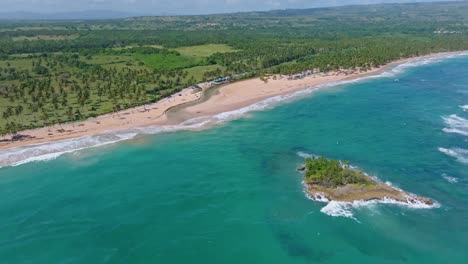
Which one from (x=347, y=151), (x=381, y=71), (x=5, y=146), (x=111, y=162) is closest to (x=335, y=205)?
(x=347, y=151)

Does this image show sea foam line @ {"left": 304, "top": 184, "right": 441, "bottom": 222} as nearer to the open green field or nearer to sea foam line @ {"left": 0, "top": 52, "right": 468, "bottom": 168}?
sea foam line @ {"left": 0, "top": 52, "right": 468, "bottom": 168}

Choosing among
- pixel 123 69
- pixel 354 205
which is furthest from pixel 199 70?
pixel 354 205

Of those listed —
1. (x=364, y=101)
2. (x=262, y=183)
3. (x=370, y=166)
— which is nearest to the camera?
(x=262, y=183)

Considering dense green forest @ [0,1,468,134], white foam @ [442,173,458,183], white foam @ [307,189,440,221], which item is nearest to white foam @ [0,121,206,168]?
dense green forest @ [0,1,468,134]

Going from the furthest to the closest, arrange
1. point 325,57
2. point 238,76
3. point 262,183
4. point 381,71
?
point 325,57 → point 381,71 → point 238,76 → point 262,183

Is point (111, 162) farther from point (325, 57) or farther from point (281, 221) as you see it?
point (325, 57)

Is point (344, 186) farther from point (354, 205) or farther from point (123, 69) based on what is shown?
point (123, 69)

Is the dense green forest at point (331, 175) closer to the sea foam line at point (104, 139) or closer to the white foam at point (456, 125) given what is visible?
the white foam at point (456, 125)
